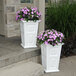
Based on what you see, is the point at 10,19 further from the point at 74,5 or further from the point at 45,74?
the point at 45,74

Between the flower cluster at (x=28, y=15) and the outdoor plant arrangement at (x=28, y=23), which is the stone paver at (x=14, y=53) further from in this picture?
the flower cluster at (x=28, y=15)

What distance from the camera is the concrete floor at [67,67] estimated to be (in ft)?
9.86

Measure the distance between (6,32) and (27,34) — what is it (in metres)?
1.26

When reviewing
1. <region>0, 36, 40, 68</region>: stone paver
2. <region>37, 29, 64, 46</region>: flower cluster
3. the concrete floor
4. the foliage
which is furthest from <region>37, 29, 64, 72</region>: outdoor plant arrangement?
the foliage

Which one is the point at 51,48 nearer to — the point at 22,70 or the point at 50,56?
the point at 50,56

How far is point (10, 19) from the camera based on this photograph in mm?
4293

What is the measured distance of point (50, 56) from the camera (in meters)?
2.93

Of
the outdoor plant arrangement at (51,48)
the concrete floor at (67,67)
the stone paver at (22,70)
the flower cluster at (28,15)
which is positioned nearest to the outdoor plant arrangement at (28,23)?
the flower cluster at (28,15)

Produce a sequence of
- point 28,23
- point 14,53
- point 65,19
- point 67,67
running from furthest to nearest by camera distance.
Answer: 1. point 65,19
2. point 67,67
3. point 28,23
4. point 14,53

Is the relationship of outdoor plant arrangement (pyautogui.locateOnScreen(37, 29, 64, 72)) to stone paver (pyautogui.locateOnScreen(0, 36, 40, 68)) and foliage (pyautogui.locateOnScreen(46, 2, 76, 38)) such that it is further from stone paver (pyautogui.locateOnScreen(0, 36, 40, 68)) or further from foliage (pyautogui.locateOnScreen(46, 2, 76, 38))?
foliage (pyautogui.locateOnScreen(46, 2, 76, 38))

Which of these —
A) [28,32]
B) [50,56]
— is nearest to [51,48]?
[50,56]

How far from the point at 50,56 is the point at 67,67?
2.07ft

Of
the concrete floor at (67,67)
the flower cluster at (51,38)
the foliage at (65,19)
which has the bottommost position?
the concrete floor at (67,67)

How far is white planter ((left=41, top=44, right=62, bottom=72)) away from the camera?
9.48 ft
